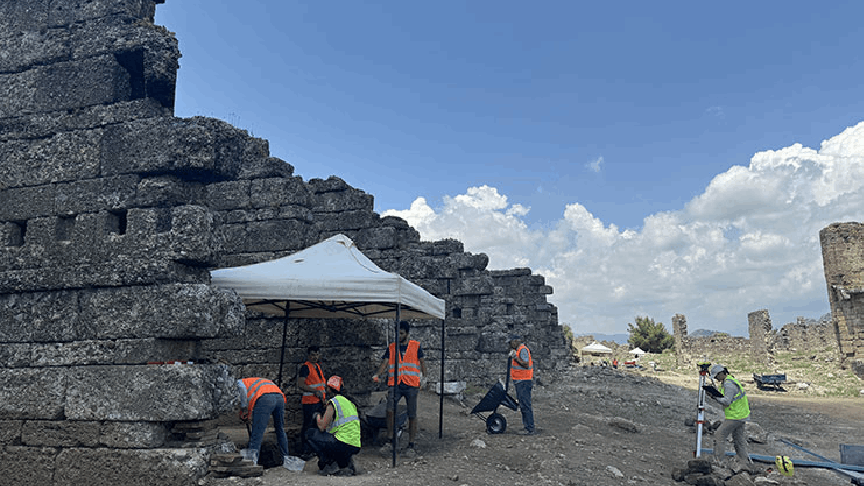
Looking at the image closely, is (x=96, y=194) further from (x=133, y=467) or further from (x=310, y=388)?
(x=310, y=388)

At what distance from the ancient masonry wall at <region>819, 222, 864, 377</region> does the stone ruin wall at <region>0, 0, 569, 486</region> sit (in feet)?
83.3

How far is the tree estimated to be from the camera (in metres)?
41.2

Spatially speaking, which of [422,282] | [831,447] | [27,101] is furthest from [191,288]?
[831,447]

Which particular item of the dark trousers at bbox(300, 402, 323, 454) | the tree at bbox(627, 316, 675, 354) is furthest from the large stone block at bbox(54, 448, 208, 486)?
the tree at bbox(627, 316, 675, 354)

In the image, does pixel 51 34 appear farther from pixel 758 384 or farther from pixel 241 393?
pixel 758 384

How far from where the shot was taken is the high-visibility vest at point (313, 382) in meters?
7.23

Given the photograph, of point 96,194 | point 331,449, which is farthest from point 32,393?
point 331,449

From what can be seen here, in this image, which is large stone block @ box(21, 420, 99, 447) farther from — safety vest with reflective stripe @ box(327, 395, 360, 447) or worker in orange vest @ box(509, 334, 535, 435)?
worker in orange vest @ box(509, 334, 535, 435)

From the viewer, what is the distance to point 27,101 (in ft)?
21.5

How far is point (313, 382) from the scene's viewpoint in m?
7.24

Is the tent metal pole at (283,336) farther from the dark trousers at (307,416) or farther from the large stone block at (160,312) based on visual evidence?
the large stone block at (160,312)

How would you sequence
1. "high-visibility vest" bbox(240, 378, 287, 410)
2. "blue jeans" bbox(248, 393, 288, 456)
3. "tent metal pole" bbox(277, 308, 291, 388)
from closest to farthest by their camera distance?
"blue jeans" bbox(248, 393, 288, 456) → "high-visibility vest" bbox(240, 378, 287, 410) → "tent metal pole" bbox(277, 308, 291, 388)

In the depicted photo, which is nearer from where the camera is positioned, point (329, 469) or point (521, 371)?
point (329, 469)

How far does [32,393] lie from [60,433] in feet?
1.63
